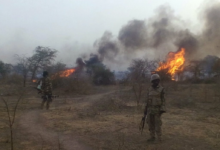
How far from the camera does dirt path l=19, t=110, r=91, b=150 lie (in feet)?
19.3

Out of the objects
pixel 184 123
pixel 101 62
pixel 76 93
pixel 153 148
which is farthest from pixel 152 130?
pixel 101 62

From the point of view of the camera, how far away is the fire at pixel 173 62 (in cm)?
2402

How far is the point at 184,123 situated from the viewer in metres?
8.91

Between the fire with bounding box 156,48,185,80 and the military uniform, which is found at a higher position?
the fire with bounding box 156,48,185,80

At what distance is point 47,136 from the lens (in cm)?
673

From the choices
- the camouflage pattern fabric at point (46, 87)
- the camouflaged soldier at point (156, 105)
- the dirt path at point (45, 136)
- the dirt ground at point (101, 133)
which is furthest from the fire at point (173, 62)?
the camouflaged soldier at point (156, 105)

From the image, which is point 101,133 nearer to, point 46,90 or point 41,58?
point 46,90

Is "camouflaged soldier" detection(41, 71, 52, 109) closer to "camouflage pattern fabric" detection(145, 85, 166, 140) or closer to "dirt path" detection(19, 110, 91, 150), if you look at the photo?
"dirt path" detection(19, 110, 91, 150)

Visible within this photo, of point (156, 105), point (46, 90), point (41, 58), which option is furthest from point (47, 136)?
point (41, 58)

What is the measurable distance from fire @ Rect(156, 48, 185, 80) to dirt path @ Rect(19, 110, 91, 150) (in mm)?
16652

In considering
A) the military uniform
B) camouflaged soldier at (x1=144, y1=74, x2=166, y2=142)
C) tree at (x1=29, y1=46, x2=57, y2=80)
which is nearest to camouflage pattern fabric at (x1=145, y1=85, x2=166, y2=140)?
camouflaged soldier at (x1=144, y1=74, x2=166, y2=142)

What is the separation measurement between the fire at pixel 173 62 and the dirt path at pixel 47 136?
16.7 meters

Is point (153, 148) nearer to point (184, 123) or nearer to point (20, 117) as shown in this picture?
point (184, 123)

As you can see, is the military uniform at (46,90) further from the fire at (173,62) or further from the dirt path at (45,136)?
the fire at (173,62)
